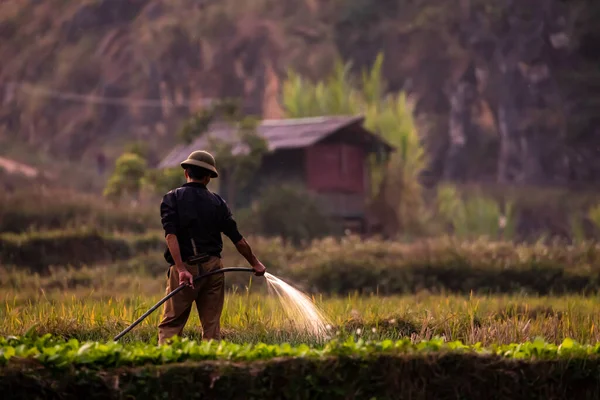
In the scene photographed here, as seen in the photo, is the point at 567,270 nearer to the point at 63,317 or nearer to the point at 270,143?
the point at 63,317

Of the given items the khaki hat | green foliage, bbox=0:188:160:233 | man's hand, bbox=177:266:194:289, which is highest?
the khaki hat

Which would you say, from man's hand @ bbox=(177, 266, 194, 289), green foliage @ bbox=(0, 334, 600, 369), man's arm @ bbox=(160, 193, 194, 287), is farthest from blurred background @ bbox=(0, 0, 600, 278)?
green foliage @ bbox=(0, 334, 600, 369)

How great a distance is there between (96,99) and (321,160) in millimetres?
25052

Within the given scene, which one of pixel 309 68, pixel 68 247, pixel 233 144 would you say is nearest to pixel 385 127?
pixel 233 144

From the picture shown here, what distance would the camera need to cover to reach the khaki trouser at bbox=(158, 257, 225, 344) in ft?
29.8

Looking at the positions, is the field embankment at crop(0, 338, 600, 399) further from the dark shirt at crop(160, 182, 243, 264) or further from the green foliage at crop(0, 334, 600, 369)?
the dark shirt at crop(160, 182, 243, 264)

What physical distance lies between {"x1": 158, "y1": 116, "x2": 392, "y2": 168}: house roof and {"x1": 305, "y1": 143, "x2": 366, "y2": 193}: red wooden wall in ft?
2.13

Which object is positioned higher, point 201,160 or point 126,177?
point 126,177

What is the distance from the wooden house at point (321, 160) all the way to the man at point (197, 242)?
78.6 ft

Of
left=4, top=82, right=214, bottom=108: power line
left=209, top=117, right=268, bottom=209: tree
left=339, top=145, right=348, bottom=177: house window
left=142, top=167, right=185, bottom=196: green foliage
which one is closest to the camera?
left=142, top=167, right=185, bottom=196: green foliage

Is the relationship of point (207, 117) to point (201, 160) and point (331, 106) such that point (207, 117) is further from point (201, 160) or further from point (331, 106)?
point (201, 160)

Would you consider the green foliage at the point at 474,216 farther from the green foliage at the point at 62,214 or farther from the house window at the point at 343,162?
the green foliage at the point at 62,214

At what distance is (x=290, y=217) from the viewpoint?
29.7 metres

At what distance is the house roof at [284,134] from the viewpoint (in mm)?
33656
